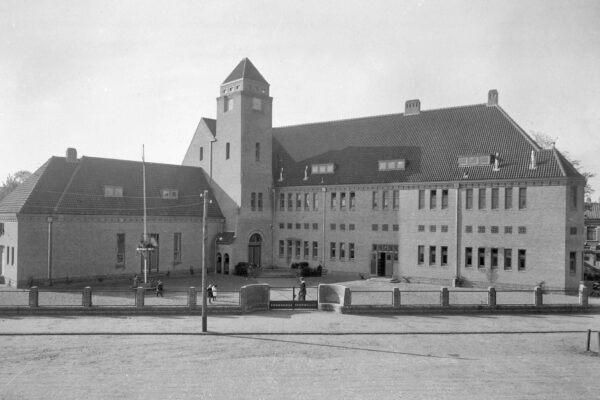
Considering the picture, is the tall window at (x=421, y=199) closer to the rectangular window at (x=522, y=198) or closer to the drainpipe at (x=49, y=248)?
the rectangular window at (x=522, y=198)

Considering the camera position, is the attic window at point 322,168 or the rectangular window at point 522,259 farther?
the attic window at point 322,168

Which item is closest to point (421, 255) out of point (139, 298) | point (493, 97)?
point (493, 97)

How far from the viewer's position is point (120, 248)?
130 ft

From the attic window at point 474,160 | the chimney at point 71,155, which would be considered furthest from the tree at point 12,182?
the attic window at point 474,160

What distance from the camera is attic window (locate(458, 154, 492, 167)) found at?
37781mm

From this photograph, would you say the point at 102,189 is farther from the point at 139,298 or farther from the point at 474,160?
the point at 474,160

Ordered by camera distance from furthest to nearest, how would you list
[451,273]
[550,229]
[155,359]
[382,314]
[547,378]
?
[451,273]
[550,229]
[382,314]
[155,359]
[547,378]

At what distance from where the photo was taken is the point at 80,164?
A: 40.1 meters

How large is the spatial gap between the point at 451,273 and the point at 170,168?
25.8 meters

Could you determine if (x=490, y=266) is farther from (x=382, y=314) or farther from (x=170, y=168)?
(x=170, y=168)

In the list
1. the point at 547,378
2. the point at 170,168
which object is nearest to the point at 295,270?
the point at 170,168

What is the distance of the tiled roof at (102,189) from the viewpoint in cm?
3656

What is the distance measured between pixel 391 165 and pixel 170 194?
1893 centimetres

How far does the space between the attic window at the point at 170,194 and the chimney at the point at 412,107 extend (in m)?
21.6
